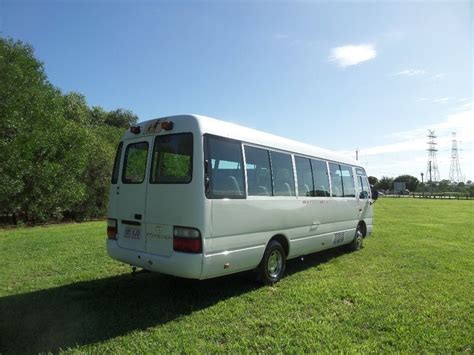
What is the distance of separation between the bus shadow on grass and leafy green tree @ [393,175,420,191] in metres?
125

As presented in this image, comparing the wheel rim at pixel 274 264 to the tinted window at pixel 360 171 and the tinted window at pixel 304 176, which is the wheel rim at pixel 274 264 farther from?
the tinted window at pixel 360 171

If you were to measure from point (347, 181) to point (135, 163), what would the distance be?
595cm

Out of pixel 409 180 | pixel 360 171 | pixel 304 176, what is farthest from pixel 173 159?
pixel 409 180

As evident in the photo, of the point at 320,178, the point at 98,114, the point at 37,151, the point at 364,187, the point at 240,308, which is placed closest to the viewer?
the point at 240,308

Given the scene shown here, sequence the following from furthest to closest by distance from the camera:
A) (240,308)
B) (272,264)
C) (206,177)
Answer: (272,264), (240,308), (206,177)

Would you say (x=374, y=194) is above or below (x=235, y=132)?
below

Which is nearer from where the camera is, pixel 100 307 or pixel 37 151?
pixel 100 307

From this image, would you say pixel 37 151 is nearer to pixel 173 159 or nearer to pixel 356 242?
pixel 173 159

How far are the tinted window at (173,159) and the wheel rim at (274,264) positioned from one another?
7.73 ft

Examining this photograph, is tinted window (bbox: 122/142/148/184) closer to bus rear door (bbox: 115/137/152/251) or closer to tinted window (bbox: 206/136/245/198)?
bus rear door (bbox: 115/137/152/251)

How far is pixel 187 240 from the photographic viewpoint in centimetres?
515

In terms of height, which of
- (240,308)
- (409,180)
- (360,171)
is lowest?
(240,308)

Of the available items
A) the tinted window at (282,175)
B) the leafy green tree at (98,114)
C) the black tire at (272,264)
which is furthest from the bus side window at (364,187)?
the leafy green tree at (98,114)

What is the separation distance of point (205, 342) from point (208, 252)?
1197 mm
